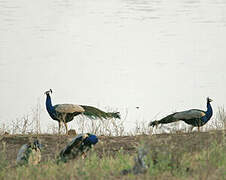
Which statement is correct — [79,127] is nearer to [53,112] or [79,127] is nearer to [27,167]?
[53,112]

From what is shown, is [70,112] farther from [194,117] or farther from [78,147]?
[78,147]

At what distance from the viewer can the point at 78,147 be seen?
33.5ft

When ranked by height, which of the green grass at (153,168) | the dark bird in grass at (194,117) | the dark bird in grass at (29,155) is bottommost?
the green grass at (153,168)

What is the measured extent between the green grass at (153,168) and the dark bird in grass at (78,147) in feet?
2.97

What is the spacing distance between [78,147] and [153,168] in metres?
2.13

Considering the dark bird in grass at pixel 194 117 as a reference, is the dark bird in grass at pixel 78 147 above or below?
below

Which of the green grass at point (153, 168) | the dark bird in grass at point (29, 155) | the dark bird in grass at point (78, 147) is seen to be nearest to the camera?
the green grass at point (153, 168)

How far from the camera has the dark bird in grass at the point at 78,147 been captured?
9977 mm

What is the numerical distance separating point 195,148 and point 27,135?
362cm

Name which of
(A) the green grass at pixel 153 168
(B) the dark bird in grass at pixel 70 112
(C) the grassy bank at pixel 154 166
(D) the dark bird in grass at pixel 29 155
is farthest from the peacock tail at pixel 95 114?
(A) the green grass at pixel 153 168

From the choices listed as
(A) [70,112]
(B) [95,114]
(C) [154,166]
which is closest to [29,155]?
(C) [154,166]

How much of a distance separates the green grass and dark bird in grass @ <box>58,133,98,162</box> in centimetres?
90

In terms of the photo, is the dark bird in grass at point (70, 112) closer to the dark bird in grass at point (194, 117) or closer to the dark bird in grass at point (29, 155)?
the dark bird in grass at point (194, 117)

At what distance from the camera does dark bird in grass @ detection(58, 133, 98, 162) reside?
9.98 meters
